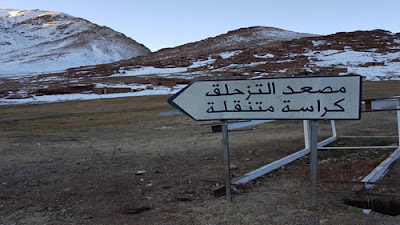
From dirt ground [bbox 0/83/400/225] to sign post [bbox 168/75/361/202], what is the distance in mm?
399

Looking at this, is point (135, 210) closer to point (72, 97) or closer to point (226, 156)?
point (226, 156)

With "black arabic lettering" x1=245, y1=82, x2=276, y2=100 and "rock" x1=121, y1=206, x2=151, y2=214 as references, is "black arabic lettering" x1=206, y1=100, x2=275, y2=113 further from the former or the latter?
"rock" x1=121, y1=206, x2=151, y2=214

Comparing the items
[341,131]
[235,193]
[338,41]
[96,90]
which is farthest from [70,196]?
[338,41]

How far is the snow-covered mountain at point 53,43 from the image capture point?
74.7 m

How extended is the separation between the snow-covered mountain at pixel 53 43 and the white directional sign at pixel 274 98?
6888cm

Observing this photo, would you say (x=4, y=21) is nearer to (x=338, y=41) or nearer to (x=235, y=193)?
(x=338, y=41)

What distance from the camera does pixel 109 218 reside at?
3840 millimetres

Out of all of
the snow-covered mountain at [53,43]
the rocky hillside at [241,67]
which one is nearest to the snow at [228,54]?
the rocky hillside at [241,67]

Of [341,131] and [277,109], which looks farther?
[341,131]

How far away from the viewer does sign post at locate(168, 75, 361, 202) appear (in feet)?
11.8

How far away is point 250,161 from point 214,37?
8668cm

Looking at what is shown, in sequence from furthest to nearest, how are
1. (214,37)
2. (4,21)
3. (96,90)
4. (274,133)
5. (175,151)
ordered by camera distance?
(4,21), (214,37), (96,90), (274,133), (175,151)

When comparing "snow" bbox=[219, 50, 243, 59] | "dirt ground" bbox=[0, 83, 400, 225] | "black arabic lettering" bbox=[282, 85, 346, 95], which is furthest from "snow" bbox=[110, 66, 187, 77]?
"black arabic lettering" bbox=[282, 85, 346, 95]

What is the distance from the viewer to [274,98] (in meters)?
3.84
